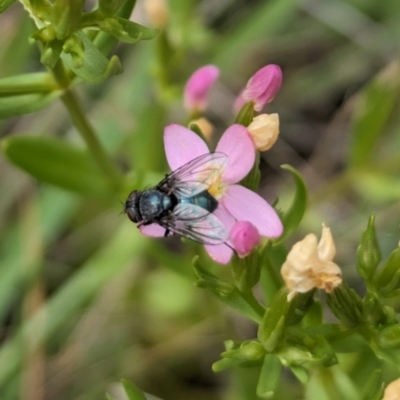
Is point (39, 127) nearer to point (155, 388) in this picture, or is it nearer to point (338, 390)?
point (155, 388)

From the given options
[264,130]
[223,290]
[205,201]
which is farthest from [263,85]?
[223,290]

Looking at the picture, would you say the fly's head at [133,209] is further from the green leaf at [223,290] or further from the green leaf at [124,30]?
the green leaf at [124,30]

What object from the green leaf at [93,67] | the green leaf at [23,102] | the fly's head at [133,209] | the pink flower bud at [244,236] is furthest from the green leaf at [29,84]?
the pink flower bud at [244,236]

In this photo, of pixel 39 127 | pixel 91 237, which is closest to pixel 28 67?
pixel 39 127

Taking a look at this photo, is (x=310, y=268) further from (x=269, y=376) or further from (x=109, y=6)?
(x=109, y=6)

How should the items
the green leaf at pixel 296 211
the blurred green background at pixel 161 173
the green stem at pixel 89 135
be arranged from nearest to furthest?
the green leaf at pixel 296 211 < the green stem at pixel 89 135 < the blurred green background at pixel 161 173
